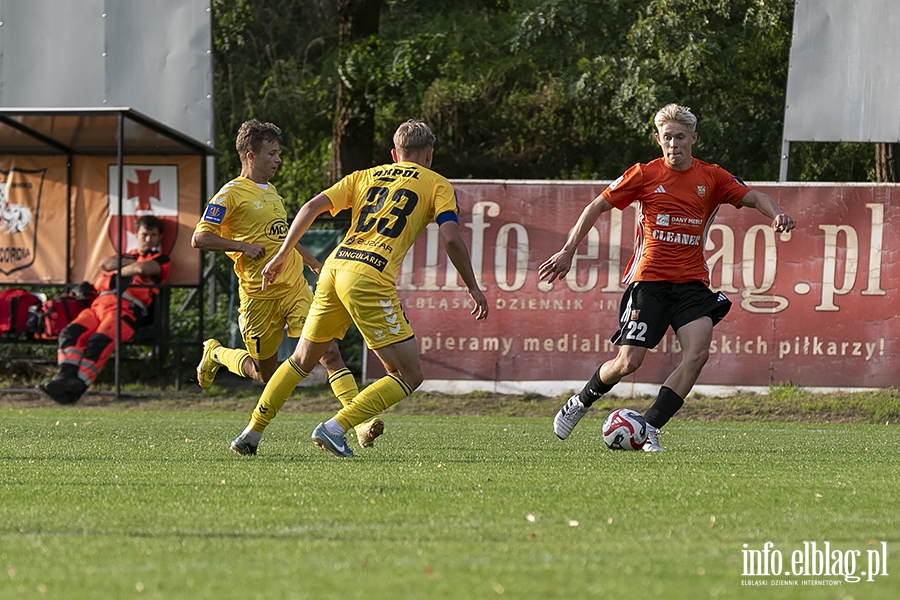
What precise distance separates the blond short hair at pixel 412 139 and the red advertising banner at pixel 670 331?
7.58 meters

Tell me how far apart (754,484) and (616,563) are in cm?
257

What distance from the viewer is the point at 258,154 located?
925 centimetres

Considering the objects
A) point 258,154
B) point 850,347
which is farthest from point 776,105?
point 258,154

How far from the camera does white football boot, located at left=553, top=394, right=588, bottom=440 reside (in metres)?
8.88

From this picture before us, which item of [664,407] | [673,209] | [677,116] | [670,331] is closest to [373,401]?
[664,407]

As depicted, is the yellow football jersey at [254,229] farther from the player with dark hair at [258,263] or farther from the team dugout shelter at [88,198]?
the team dugout shelter at [88,198]

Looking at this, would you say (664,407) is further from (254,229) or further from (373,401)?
(254,229)

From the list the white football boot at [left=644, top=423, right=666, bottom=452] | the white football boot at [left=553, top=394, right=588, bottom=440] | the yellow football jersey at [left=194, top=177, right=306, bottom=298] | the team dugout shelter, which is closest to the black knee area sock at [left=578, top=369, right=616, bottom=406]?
the white football boot at [left=553, top=394, right=588, bottom=440]

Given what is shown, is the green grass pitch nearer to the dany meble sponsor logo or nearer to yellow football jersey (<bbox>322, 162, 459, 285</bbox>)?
the dany meble sponsor logo

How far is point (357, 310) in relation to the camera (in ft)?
24.2

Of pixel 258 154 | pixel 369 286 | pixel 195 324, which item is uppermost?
pixel 258 154

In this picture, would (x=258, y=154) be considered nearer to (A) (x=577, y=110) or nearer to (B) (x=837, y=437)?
(B) (x=837, y=437)

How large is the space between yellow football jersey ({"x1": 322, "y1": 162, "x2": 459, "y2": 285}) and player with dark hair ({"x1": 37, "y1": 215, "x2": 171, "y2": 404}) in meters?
8.32

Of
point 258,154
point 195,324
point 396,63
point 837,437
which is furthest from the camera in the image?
point 396,63
